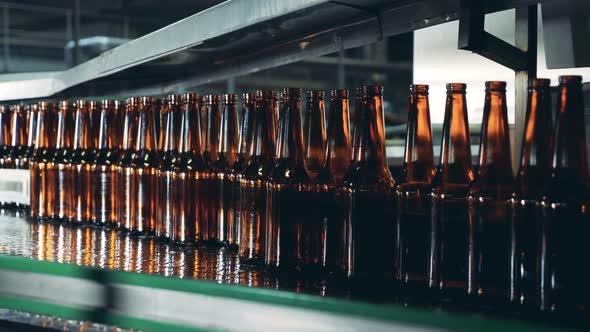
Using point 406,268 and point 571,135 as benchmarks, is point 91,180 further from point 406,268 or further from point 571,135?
point 571,135

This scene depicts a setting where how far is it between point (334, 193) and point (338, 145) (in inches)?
2.8

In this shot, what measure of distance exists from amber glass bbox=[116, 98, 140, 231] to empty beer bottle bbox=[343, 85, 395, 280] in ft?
2.15

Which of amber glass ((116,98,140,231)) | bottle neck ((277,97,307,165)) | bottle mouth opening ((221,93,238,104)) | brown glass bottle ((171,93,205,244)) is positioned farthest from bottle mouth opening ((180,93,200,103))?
bottle neck ((277,97,307,165))

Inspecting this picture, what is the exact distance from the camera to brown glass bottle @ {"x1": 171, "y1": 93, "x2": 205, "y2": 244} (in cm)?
128

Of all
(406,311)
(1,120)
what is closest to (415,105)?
(406,311)

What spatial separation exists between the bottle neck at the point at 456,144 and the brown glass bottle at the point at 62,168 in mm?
1028

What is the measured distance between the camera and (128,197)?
1.46m

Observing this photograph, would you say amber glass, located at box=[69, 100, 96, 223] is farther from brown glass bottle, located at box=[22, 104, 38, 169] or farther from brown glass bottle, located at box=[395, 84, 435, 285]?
brown glass bottle, located at box=[395, 84, 435, 285]

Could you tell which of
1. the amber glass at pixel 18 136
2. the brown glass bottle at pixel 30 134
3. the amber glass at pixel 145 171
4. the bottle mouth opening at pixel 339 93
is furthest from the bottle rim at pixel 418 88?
the amber glass at pixel 18 136

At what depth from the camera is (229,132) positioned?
1.23 meters

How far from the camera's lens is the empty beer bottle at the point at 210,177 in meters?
1.27

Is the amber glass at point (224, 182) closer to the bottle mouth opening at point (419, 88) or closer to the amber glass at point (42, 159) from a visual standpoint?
the bottle mouth opening at point (419, 88)

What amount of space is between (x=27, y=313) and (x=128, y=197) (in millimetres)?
374

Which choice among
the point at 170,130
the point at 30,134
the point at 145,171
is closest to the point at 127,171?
the point at 145,171
